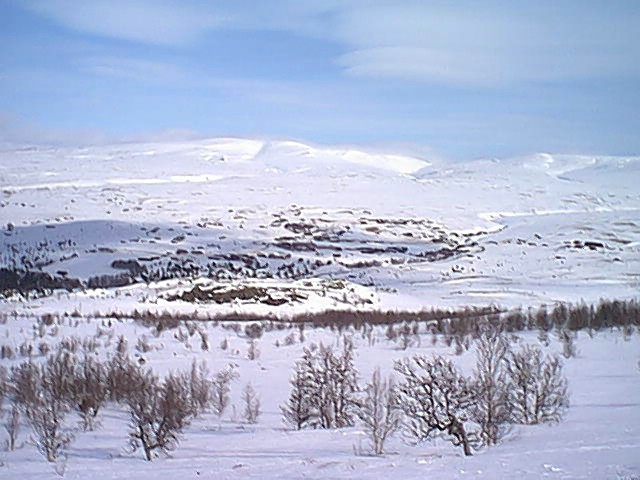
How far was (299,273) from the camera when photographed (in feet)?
127

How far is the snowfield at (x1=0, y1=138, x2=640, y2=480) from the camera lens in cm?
713

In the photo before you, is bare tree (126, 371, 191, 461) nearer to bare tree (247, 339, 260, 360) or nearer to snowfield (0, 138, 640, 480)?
snowfield (0, 138, 640, 480)

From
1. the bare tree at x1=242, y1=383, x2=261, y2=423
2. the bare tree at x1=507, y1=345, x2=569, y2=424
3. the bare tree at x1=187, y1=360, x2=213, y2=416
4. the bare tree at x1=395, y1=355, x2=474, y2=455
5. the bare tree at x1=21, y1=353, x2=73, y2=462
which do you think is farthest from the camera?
the bare tree at x1=187, y1=360, x2=213, y2=416

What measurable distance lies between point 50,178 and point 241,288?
4982cm

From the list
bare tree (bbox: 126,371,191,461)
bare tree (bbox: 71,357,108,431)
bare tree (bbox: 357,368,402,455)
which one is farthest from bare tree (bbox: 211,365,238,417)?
bare tree (bbox: 357,368,402,455)

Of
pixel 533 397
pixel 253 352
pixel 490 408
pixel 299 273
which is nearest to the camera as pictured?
pixel 490 408

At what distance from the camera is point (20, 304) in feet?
78.9

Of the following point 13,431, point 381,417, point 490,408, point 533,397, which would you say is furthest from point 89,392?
point 533,397

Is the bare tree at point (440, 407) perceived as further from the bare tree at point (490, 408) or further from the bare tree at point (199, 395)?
the bare tree at point (199, 395)

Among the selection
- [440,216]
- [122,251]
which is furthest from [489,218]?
[122,251]

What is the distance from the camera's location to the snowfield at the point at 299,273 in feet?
23.4

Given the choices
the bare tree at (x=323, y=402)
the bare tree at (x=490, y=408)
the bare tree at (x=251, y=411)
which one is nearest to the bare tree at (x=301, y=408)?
the bare tree at (x=323, y=402)

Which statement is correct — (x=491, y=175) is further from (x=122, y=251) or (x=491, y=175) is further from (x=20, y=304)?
(x=20, y=304)

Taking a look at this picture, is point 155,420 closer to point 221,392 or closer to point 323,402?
point 323,402
